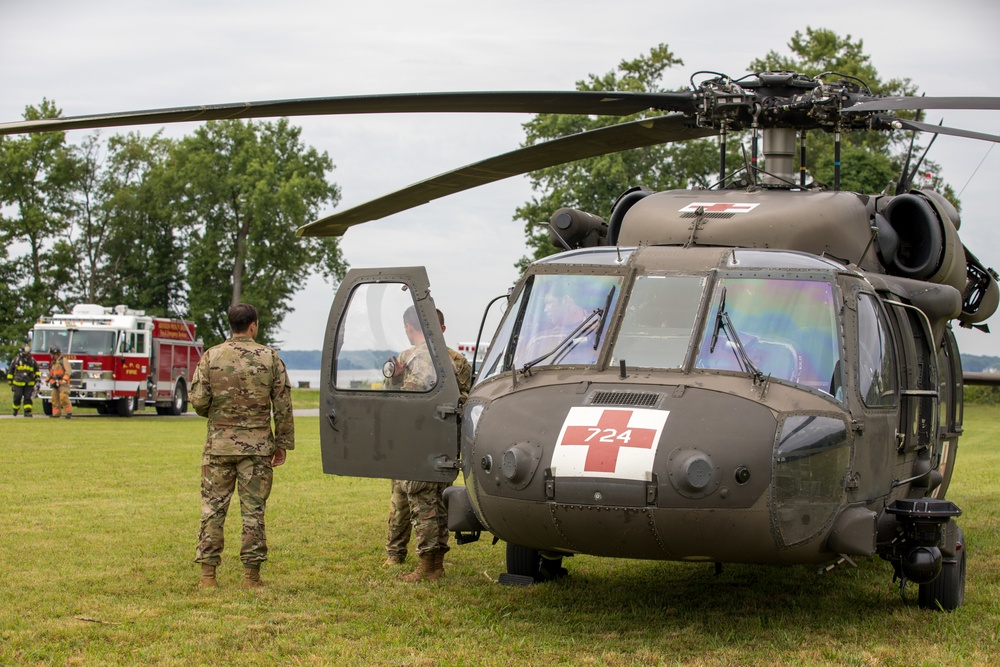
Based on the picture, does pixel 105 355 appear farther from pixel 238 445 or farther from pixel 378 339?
pixel 378 339

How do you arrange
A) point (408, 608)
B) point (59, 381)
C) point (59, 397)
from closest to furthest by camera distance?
point (408, 608) → point (59, 381) → point (59, 397)

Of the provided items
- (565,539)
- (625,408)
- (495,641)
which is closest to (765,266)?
(625,408)

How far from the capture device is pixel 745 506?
5.77 meters

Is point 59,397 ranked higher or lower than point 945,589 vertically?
lower

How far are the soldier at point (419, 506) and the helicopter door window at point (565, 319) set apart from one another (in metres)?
0.70

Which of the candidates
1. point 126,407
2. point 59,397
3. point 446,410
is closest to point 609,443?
point 446,410

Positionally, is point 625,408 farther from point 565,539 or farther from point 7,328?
point 7,328

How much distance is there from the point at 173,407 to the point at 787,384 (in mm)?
27742

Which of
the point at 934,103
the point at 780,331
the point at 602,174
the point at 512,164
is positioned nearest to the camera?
the point at 780,331

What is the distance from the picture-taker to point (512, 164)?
833 centimetres

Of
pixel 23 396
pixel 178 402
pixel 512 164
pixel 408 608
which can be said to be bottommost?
pixel 178 402

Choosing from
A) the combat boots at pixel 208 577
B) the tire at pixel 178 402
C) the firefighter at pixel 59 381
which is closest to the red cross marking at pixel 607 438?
the combat boots at pixel 208 577

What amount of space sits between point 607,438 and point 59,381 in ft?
78.4

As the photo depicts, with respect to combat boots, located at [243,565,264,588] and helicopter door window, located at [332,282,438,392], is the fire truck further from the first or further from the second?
helicopter door window, located at [332,282,438,392]
